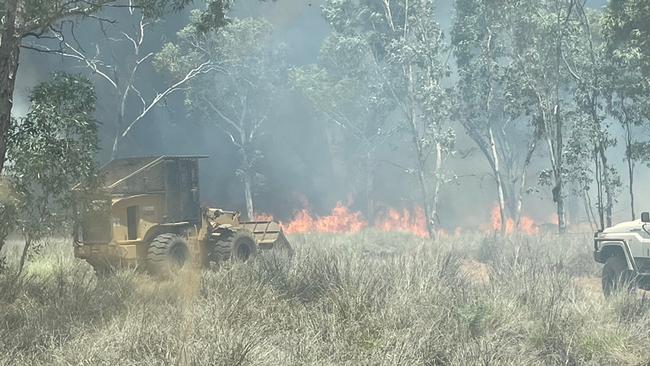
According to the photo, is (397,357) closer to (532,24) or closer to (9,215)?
(9,215)

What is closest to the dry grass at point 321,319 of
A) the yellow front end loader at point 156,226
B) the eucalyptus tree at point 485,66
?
the yellow front end loader at point 156,226

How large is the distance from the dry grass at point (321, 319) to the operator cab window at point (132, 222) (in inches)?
101

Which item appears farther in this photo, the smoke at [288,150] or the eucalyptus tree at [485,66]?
the smoke at [288,150]

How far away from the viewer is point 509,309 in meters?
8.20

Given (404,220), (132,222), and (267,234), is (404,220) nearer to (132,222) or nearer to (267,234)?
(267,234)

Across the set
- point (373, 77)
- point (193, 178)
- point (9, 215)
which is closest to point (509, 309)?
point (9, 215)

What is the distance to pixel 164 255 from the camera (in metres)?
12.8

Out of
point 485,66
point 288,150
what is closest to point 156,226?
point 485,66

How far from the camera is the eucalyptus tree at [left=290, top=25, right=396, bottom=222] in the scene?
34.6 metres

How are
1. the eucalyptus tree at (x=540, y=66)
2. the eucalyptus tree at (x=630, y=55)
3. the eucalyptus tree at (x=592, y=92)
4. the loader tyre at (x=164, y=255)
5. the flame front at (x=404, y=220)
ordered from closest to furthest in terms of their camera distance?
the loader tyre at (x=164, y=255) → the eucalyptus tree at (x=630, y=55) → the eucalyptus tree at (x=592, y=92) → the eucalyptus tree at (x=540, y=66) → the flame front at (x=404, y=220)

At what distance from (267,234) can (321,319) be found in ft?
32.4

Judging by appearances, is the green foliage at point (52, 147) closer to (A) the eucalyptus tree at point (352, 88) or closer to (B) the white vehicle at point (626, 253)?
(B) the white vehicle at point (626, 253)

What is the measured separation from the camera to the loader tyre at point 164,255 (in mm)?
12625

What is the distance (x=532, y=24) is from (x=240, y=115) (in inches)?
708
